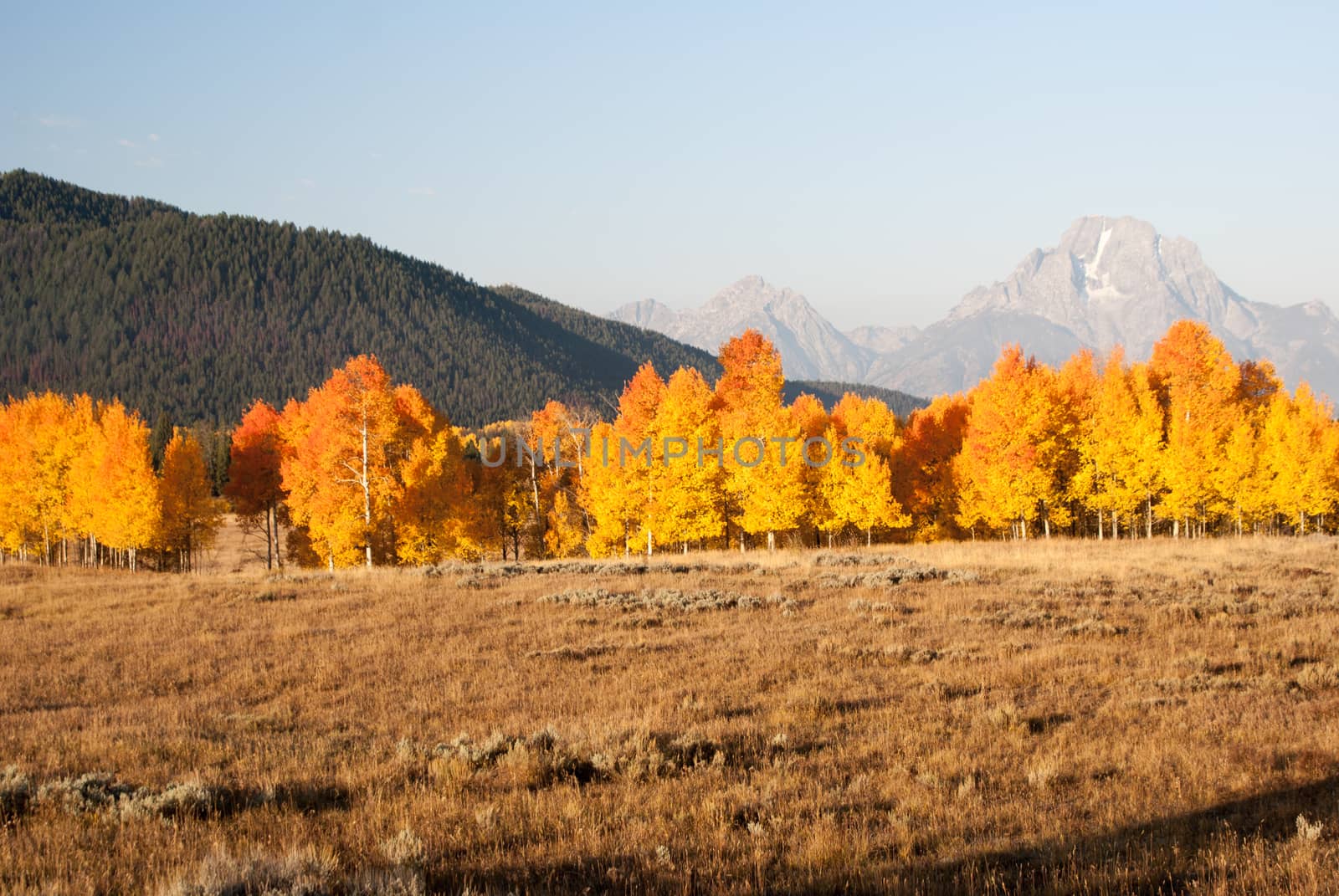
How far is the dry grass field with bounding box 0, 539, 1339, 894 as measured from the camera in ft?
20.5

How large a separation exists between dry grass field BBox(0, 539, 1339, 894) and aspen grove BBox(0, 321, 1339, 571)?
16386 millimetres

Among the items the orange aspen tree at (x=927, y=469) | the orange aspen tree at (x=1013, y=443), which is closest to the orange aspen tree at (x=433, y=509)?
the orange aspen tree at (x=927, y=469)

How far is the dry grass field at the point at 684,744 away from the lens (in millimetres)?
6254

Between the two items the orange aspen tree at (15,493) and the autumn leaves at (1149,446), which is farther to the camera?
the orange aspen tree at (15,493)

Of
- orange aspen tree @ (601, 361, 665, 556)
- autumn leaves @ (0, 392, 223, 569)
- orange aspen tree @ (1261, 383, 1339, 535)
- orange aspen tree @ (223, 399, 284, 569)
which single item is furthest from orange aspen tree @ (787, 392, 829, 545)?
autumn leaves @ (0, 392, 223, 569)

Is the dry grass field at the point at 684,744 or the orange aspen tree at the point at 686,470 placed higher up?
the orange aspen tree at the point at 686,470

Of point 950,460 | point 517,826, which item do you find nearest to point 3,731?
point 517,826

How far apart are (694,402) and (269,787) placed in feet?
111

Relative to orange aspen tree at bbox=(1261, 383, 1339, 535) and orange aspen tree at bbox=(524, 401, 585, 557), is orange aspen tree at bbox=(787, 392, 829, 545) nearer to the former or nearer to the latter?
orange aspen tree at bbox=(524, 401, 585, 557)

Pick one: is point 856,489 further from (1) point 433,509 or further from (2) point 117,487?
(2) point 117,487

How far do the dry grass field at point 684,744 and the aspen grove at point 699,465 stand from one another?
1639cm

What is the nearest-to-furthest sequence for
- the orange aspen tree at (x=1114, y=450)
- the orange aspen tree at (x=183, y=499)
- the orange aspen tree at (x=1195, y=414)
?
1. the orange aspen tree at (x=1195, y=414)
2. the orange aspen tree at (x=183, y=499)
3. the orange aspen tree at (x=1114, y=450)

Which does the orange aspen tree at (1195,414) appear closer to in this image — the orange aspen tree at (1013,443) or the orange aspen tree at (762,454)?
the orange aspen tree at (1013,443)

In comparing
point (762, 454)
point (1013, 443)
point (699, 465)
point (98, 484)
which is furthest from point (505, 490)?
point (1013, 443)
